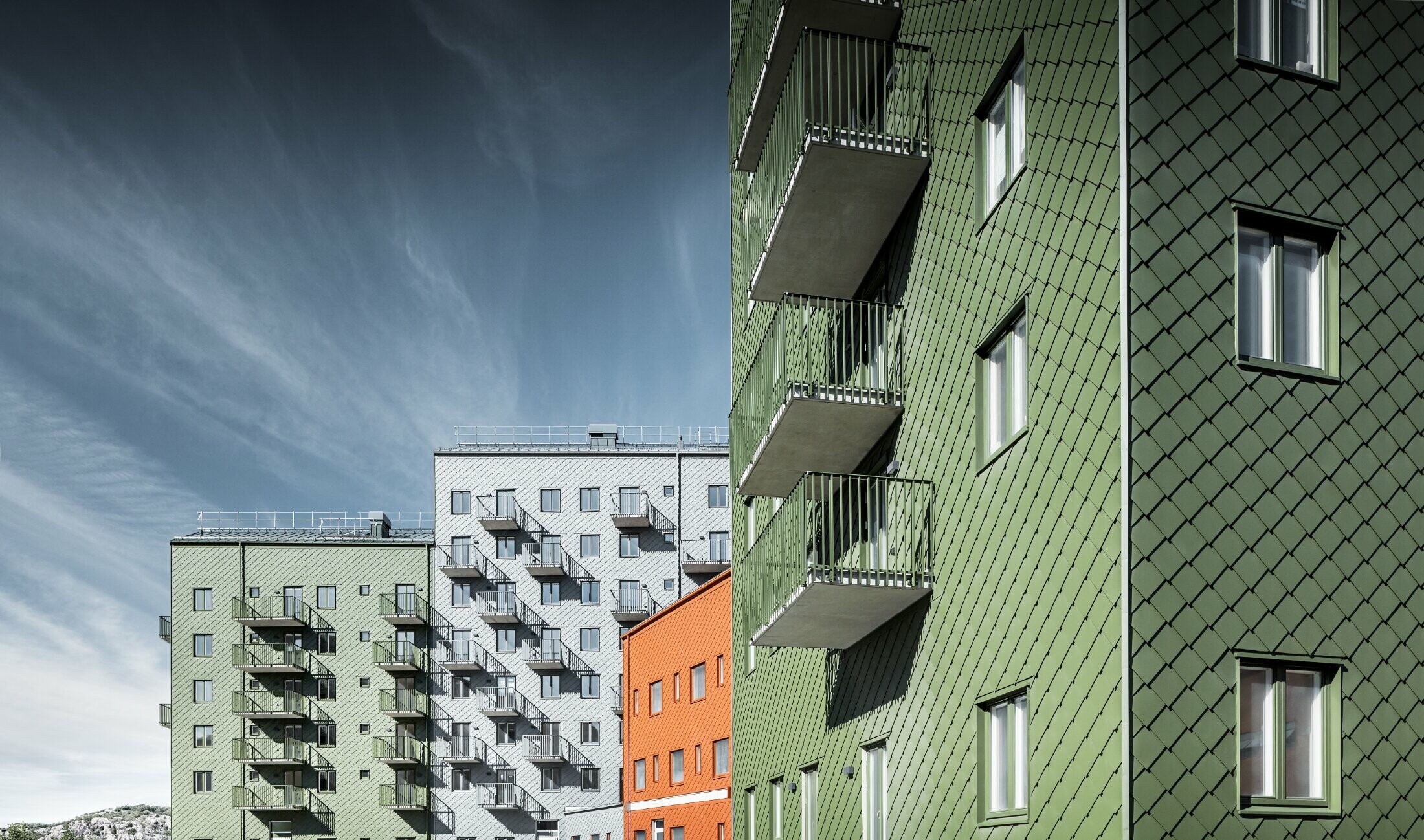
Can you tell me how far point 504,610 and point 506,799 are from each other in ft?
32.4

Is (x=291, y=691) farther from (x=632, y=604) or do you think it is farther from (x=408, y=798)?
(x=632, y=604)

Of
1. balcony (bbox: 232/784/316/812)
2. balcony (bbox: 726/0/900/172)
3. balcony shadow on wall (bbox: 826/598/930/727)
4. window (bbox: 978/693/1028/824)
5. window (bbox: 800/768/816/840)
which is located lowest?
balcony (bbox: 232/784/316/812)

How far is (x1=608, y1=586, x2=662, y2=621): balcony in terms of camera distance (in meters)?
73.4

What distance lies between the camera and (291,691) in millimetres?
74938

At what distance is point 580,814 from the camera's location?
6619cm

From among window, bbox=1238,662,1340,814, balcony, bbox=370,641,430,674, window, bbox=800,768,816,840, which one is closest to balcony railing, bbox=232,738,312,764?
balcony, bbox=370,641,430,674

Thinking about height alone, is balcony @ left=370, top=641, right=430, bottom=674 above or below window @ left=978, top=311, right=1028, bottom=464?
below

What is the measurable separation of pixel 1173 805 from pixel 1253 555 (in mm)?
2037

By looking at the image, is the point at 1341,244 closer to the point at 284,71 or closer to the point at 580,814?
the point at 284,71

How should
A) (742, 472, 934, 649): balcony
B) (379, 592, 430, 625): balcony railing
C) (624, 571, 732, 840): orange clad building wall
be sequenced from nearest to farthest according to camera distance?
(742, 472, 934, 649): balcony, (624, 571, 732, 840): orange clad building wall, (379, 592, 430, 625): balcony railing

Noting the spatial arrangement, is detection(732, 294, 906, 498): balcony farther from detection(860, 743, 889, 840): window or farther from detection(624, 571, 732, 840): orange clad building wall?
detection(624, 571, 732, 840): orange clad building wall

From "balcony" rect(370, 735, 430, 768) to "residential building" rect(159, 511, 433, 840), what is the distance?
78 millimetres

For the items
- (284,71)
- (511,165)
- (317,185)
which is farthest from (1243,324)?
(317,185)

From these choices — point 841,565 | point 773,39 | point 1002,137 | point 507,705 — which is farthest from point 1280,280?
point 507,705
